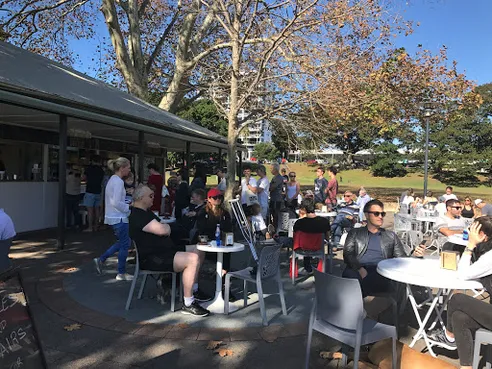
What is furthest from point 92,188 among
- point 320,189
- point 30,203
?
point 320,189

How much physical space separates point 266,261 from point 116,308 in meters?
1.76

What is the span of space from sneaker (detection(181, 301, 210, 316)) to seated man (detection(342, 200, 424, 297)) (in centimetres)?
154

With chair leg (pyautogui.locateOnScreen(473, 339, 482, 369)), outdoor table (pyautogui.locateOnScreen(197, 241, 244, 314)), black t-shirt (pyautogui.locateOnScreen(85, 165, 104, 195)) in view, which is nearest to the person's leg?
outdoor table (pyautogui.locateOnScreen(197, 241, 244, 314))

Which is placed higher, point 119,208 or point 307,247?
point 119,208

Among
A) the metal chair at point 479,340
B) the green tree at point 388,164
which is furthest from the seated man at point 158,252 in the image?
the green tree at point 388,164

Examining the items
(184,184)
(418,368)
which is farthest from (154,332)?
(184,184)

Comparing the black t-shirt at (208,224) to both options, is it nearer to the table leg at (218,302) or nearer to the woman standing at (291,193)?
the table leg at (218,302)

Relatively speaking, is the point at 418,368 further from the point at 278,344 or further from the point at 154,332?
the point at 154,332

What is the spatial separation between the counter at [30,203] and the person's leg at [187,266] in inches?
234

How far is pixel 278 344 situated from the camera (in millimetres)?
3703

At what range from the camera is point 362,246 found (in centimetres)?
413

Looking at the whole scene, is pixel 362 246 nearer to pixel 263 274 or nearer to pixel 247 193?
pixel 263 274

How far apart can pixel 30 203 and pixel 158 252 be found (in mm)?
6265

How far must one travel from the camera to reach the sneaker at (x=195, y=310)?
169 inches
